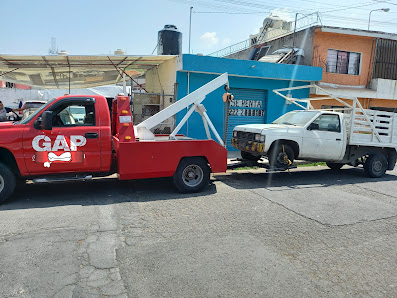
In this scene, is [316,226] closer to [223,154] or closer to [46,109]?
[223,154]

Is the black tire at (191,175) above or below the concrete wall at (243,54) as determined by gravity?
below

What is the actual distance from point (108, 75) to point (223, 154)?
8.68 m

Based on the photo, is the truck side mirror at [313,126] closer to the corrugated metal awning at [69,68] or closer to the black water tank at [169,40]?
the corrugated metal awning at [69,68]

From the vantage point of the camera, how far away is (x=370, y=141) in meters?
9.10

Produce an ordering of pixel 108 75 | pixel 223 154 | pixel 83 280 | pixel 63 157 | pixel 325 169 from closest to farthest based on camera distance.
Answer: pixel 83 280, pixel 63 157, pixel 223 154, pixel 325 169, pixel 108 75

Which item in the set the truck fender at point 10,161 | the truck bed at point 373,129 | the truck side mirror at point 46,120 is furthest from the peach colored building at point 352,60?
the truck fender at point 10,161

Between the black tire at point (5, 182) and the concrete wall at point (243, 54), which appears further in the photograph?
the concrete wall at point (243, 54)

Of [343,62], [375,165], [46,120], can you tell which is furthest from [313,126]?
[343,62]

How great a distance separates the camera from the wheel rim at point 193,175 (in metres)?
6.80

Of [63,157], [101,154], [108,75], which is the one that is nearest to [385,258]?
[101,154]

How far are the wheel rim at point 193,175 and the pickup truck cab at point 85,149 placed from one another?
0.02m

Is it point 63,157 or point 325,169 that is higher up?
point 63,157

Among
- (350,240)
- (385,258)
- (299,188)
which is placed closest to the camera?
(385,258)

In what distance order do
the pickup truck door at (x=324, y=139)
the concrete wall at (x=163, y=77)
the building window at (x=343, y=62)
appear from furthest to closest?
the building window at (x=343, y=62)
the concrete wall at (x=163, y=77)
the pickup truck door at (x=324, y=139)
